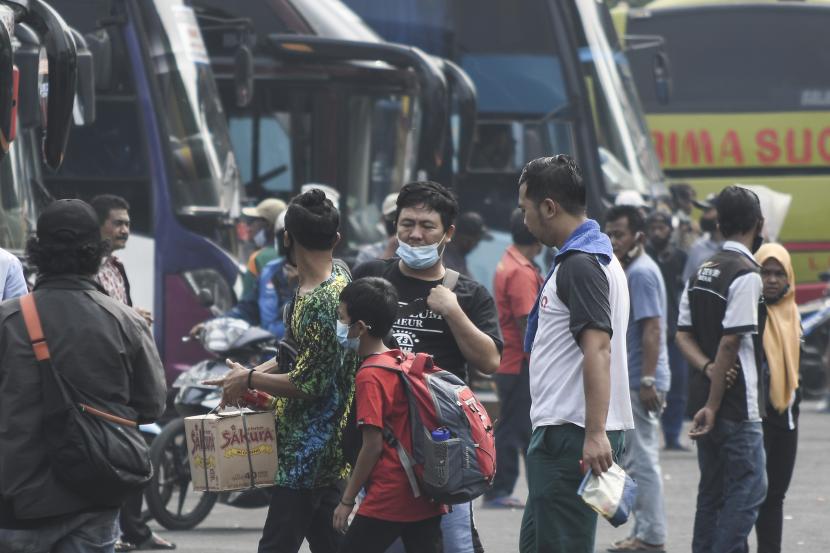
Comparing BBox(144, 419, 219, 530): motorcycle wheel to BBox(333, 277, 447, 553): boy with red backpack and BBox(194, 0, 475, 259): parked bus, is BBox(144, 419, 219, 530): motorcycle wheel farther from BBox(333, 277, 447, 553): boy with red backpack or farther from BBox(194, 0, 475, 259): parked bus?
BBox(194, 0, 475, 259): parked bus

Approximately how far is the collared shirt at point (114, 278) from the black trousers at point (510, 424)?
9.73ft

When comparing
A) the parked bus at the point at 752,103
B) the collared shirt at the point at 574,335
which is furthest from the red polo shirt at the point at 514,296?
the parked bus at the point at 752,103

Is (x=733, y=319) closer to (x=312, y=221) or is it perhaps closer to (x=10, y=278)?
(x=312, y=221)

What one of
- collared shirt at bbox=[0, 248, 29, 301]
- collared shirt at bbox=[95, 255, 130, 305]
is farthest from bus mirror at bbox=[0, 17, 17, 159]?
collared shirt at bbox=[0, 248, 29, 301]

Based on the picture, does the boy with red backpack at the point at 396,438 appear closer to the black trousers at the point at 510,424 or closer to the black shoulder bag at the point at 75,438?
the black shoulder bag at the point at 75,438

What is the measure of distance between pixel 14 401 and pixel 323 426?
51.5 inches

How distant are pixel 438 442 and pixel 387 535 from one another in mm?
353

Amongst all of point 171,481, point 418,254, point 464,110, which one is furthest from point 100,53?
point 418,254

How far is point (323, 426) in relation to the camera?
19.9ft

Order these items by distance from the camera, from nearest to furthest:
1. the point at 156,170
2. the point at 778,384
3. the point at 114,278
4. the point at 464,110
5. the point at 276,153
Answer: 1. the point at 778,384
2. the point at 114,278
3. the point at 156,170
4. the point at 464,110
5. the point at 276,153

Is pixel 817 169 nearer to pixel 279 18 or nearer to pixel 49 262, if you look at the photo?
pixel 279 18

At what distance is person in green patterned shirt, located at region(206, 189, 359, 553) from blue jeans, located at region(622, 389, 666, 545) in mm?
3367

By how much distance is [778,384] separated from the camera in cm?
786

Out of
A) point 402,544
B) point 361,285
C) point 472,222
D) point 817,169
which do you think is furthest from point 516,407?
point 817,169
